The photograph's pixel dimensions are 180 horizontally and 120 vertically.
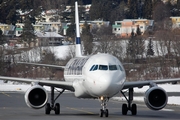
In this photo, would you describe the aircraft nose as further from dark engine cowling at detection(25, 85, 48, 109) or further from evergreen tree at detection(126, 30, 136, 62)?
evergreen tree at detection(126, 30, 136, 62)

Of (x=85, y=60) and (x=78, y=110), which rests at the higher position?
(x=85, y=60)

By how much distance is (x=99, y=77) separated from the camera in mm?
32781

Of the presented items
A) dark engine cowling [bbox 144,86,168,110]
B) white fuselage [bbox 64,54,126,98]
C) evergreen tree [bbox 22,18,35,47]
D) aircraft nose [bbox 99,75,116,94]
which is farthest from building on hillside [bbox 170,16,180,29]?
aircraft nose [bbox 99,75,116,94]

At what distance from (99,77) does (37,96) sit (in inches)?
143

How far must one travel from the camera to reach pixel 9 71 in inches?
Result: 3930

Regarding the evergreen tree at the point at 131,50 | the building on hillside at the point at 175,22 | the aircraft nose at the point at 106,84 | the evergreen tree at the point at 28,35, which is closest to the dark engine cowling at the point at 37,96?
the aircraft nose at the point at 106,84

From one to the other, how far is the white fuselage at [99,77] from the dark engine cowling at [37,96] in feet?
5.04

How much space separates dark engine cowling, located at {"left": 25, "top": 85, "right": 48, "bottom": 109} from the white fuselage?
5.04ft

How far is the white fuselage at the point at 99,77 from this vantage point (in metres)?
32.6

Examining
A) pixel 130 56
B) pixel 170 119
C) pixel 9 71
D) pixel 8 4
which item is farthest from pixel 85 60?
pixel 8 4

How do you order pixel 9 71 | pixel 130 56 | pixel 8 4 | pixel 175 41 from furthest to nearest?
pixel 8 4, pixel 175 41, pixel 130 56, pixel 9 71

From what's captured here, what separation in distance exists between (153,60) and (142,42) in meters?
20.1

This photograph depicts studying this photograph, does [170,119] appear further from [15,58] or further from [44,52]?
[44,52]

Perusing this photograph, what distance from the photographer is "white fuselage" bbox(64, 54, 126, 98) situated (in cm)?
3259
